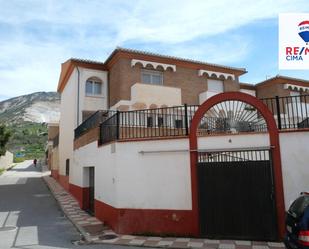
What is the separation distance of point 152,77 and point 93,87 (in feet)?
13.3

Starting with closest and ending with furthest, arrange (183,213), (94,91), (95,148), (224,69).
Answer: (183,213) → (95,148) → (94,91) → (224,69)

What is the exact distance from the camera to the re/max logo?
12.4 m

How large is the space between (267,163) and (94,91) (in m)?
14.0

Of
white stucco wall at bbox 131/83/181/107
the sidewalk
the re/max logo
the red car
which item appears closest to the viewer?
the red car

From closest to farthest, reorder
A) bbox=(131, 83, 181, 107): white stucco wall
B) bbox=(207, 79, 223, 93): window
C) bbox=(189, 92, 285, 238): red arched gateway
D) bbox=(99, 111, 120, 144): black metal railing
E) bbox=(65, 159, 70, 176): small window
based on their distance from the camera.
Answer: bbox=(189, 92, 285, 238): red arched gateway, bbox=(99, 111, 120, 144): black metal railing, bbox=(131, 83, 181, 107): white stucco wall, bbox=(65, 159, 70, 176): small window, bbox=(207, 79, 223, 93): window

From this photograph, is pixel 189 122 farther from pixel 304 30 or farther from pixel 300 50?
pixel 304 30

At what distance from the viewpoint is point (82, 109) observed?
18891 mm

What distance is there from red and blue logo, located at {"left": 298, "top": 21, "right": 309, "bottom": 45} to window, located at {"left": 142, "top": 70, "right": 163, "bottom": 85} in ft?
31.3

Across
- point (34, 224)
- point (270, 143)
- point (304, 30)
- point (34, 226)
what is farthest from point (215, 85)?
point (34, 226)

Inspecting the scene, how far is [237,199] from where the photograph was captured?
8.34m

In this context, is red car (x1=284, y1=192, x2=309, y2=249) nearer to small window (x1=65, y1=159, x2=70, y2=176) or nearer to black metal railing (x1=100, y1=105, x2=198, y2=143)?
black metal railing (x1=100, y1=105, x2=198, y2=143)

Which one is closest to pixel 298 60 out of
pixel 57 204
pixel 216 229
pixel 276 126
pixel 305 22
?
pixel 305 22

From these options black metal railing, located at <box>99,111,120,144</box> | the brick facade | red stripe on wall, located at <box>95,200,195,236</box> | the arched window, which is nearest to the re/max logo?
black metal railing, located at <box>99,111,120,144</box>

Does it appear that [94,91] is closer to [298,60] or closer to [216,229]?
[298,60]
